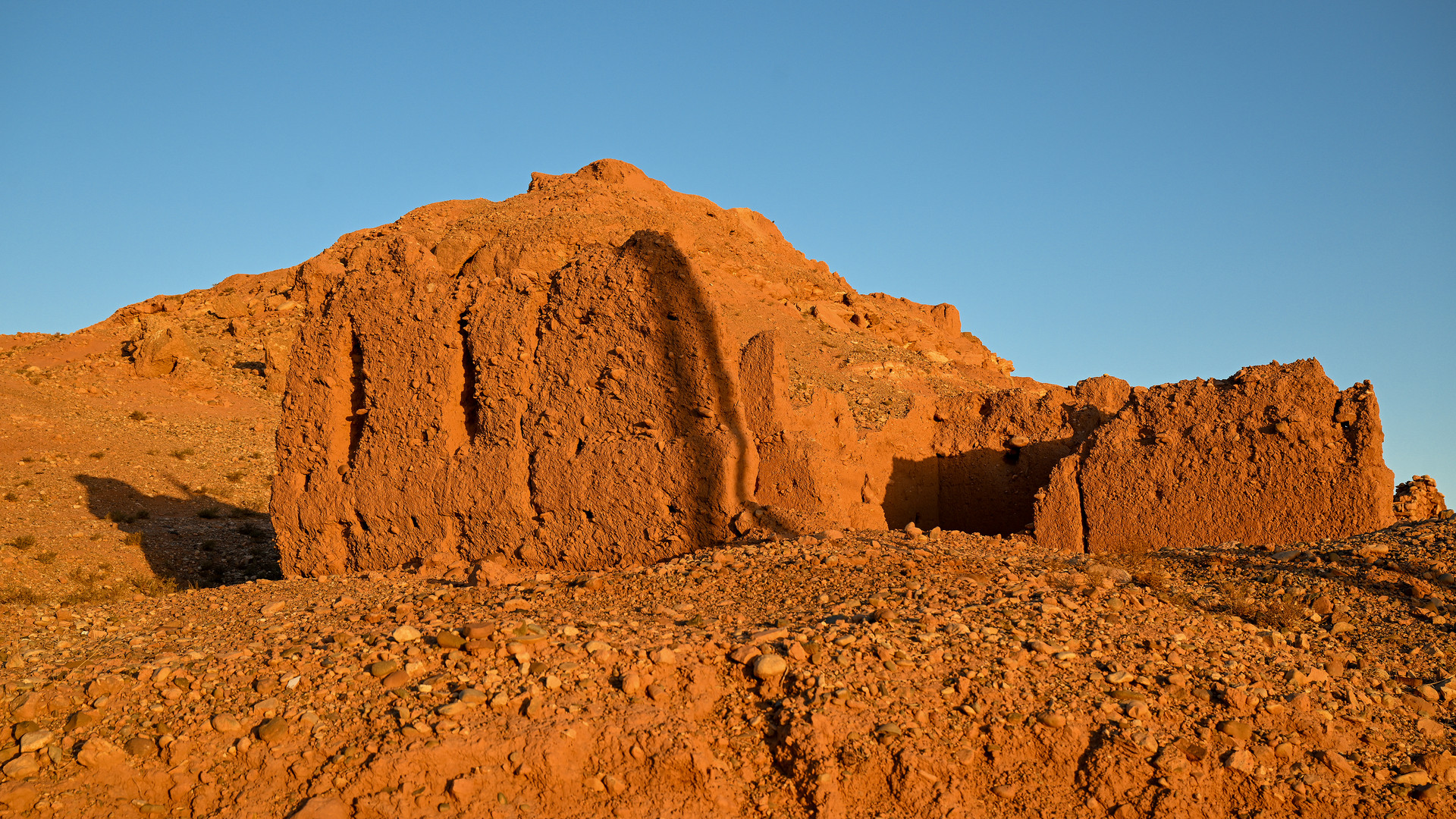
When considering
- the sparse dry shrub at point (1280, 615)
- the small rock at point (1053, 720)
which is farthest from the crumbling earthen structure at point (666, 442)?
the small rock at point (1053, 720)

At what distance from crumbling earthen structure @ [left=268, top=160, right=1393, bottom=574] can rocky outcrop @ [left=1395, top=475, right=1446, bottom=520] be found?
172 centimetres

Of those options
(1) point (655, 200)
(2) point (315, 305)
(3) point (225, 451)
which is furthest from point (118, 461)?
(1) point (655, 200)

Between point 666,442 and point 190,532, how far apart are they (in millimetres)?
9015

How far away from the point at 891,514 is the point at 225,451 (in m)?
16.0

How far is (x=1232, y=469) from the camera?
6.75m

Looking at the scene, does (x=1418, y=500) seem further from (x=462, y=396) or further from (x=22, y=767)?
(x=22, y=767)

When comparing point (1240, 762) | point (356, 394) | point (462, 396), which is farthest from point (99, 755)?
point (356, 394)

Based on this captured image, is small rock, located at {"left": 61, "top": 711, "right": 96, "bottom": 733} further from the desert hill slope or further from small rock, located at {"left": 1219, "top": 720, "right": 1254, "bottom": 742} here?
small rock, located at {"left": 1219, "top": 720, "right": 1254, "bottom": 742}

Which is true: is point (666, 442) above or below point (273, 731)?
above

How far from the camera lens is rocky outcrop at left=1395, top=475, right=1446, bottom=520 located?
8047 millimetres

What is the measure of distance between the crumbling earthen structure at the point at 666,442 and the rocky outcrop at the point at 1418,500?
1.72m

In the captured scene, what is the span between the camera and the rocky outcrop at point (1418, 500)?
805cm

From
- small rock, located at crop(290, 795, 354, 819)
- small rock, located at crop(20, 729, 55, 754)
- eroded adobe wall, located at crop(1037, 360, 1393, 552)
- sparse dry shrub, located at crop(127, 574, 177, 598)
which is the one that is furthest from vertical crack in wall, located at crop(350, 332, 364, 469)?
eroded adobe wall, located at crop(1037, 360, 1393, 552)

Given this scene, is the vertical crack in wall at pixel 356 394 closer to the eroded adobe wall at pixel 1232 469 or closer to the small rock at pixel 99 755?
the small rock at pixel 99 755
